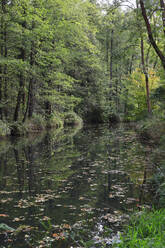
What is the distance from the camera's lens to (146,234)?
339 cm

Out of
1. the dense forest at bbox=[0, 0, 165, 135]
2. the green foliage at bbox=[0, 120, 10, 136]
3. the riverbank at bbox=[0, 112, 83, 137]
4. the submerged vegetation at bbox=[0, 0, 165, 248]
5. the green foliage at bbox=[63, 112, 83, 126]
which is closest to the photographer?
the submerged vegetation at bbox=[0, 0, 165, 248]

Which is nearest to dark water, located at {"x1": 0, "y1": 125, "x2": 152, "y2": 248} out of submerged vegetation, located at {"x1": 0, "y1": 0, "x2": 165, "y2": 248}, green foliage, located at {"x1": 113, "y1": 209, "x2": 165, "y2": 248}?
submerged vegetation, located at {"x1": 0, "y1": 0, "x2": 165, "y2": 248}

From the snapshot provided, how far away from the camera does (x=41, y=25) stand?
16438 mm

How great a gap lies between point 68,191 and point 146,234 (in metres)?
2.74

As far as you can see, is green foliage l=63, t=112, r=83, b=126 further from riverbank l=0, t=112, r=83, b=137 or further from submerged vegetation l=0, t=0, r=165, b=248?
submerged vegetation l=0, t=0, r=165, b=248

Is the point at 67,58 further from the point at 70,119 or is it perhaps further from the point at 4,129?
the point at 4,129

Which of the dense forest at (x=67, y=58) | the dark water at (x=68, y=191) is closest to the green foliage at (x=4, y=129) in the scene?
the dense forest at (x=67, y=58)

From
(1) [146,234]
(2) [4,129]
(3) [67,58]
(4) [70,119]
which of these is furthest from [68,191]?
(4) [70,119]

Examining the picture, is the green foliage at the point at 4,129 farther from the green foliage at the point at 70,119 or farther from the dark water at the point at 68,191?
the green foliage at the point at 70,119

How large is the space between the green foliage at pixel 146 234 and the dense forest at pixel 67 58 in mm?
4306

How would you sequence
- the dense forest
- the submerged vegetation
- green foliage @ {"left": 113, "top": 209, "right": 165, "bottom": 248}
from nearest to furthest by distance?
green foliage @ {"left": 113, "top": 209, "right": 165, "bottom": 248}
the submerged vegetation
the dense forest

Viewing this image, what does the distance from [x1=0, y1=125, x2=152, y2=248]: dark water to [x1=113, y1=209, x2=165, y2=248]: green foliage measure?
532 millimetres

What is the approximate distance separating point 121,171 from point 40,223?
4.06m

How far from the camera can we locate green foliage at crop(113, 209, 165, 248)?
287 centimetres
